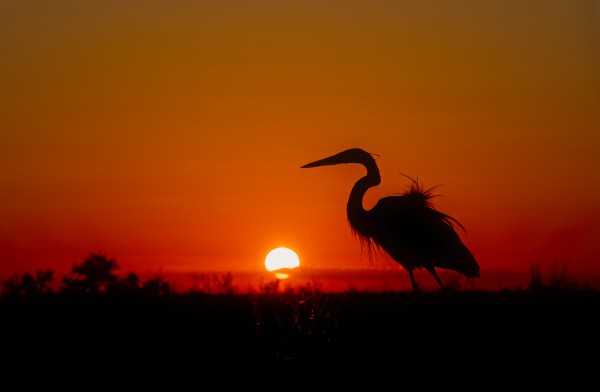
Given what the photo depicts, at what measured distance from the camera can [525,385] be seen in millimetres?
5988

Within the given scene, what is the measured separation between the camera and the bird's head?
1333 centimetres

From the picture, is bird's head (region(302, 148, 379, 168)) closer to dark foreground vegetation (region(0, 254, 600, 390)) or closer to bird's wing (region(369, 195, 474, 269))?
bird's wing (region(369, 195, 474, 269))

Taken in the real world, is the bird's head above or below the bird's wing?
above

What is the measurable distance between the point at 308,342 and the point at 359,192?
597 cm

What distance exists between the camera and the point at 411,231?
12398 mm

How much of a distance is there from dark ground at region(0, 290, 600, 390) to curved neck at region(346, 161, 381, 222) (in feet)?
9.05

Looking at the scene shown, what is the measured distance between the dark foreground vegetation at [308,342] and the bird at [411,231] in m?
2.00

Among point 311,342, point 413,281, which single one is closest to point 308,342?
point 311,342

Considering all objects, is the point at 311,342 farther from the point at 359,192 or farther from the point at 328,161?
the point at 328,161

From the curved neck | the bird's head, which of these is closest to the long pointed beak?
the bird's head

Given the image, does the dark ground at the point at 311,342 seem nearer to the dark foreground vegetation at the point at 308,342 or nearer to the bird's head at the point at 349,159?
the dark foreground vegetation at the point at 308,342

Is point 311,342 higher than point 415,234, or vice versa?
point 415,234

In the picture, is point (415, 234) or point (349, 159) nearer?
point (415, 234)

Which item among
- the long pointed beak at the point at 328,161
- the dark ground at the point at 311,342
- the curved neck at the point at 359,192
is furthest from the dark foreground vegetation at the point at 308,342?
the long pointed beak at the point at 328,161
